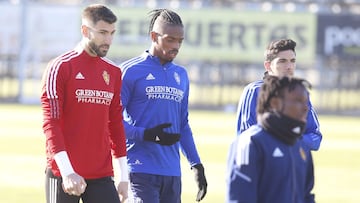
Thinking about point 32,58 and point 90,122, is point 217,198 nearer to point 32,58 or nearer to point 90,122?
point 90,122

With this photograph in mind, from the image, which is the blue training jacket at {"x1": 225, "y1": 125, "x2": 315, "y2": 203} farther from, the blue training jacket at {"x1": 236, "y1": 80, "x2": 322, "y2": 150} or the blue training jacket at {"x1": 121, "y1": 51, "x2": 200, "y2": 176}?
the blue training jacket at {"x1": 121, "y1": 51, "x2": 200, "y2": 176}

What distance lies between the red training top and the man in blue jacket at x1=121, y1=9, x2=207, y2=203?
52 cm

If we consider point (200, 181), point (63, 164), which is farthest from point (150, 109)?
point (63, 164)

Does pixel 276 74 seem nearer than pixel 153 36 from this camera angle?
Yes

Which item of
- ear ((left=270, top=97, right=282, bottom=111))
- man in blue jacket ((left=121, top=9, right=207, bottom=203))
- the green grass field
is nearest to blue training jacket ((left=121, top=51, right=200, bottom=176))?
man in blue jacket ((left=121, top=9, right=207, bottom=203))

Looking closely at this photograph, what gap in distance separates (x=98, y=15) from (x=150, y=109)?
1.11 m

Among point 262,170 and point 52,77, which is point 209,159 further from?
point 262,170

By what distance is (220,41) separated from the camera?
39625 mm

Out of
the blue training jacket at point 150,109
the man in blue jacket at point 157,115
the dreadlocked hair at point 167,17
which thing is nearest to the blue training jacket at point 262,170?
the man in blue jacket at point 157,115

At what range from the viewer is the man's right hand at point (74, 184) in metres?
7.07

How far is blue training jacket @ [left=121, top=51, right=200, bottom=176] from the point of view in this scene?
828cm

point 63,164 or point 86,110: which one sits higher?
point 86,110

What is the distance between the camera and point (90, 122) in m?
7.50

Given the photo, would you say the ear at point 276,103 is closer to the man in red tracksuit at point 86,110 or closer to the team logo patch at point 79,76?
the man in red tracksuit at point 86,110
